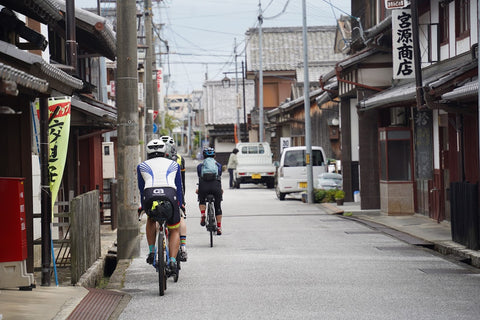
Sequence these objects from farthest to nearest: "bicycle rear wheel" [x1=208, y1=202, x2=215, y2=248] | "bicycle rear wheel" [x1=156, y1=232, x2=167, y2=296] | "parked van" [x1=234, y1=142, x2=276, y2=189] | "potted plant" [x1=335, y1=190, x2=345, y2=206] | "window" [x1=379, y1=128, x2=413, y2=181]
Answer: "parked van" [x1=234, y1=142, x2=276, y2=189] → "potted plant" [x1=335, y1=190, x2=345, y2=206] → "window" [x1=379, y1=128, x2=413, y2=181] → "bicycle rear wheel" [x1=208, y1=202, x2=215, y2=248] → "bicycle rear wheel" [x1=156, y1=232, x2=167, y2=296]

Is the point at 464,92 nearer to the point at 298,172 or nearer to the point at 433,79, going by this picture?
the point at 433,79

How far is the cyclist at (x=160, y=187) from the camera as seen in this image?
10.6 meters

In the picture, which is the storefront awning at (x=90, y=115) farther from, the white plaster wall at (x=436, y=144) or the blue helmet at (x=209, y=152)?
the white plaster wall at (x=436, y=144)

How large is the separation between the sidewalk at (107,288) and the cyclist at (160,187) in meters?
0.93

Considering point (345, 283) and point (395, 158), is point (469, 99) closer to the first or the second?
point (345, 283)

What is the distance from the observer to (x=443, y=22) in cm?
1945

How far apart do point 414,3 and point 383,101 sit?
304 centimetres

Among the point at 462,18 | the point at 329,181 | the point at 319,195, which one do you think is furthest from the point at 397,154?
the point at 329,181

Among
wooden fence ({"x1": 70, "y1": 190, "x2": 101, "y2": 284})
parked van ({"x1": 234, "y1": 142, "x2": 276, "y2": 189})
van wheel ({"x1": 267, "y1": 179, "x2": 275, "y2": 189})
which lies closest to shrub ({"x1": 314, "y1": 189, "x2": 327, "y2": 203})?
parked van ({"x1": 234, "y1": 142, "x2": 276, "y2": 189})

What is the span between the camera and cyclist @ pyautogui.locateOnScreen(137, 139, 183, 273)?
10.6 metres

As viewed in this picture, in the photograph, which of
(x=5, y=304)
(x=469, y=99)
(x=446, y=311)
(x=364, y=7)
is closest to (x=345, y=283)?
(x=446, y=311)

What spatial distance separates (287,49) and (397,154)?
4395 cm

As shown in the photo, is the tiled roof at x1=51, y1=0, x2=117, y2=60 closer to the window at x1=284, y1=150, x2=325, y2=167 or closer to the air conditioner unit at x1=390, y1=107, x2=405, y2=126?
the air conditioner unit at x1=390, y1=107, x2=405, y2=126

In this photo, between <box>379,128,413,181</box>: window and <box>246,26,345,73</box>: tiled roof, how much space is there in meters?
41.8
